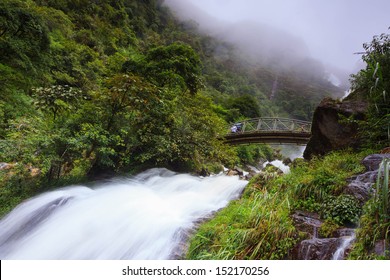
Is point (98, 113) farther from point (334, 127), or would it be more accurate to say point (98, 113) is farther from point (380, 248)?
point (380, 248)

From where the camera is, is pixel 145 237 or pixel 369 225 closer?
pixel 369 225

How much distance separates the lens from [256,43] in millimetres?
75500

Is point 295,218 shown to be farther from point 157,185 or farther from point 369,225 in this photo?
point 157,185

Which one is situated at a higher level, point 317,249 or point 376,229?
point 376,229

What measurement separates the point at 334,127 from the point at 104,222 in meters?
6.80

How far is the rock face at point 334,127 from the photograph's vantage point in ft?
23.4

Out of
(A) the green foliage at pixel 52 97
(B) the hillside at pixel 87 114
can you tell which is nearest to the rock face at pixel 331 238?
(B) the hillside at pixel 87 114

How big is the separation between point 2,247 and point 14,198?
1729 mm

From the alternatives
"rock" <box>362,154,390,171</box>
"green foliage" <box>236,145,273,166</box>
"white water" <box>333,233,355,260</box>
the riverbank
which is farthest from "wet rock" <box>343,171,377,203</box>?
"green foliage" <box>236,145,273,166</box>

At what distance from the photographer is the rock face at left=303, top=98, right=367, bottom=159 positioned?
23.4ft

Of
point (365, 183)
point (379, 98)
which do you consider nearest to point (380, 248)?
point (365, 183)

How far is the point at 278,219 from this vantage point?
3.88 m

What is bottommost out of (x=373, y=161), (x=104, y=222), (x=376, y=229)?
(x=104, y=222)

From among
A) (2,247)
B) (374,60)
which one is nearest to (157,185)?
(2,247)
